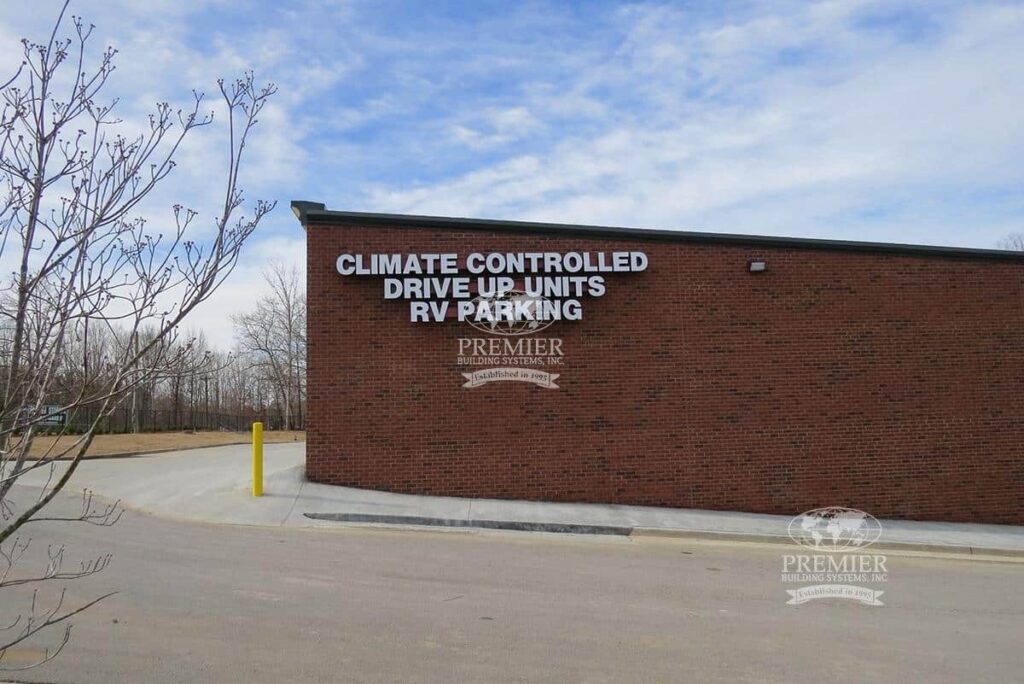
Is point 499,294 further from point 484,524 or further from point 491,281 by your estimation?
point 484,524

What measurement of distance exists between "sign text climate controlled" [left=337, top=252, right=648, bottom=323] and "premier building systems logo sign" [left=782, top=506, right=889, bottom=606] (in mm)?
5674

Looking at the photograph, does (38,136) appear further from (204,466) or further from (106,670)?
(204,466)

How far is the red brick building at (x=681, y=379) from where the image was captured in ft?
51.4

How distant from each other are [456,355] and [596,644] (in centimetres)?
938

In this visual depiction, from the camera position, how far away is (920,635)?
762 centimetres

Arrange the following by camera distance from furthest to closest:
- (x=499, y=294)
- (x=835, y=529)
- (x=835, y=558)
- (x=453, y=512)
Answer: (x=499, y=294) < (x=835, y=529) < (x=453, y=512) < (x=835, y=558)

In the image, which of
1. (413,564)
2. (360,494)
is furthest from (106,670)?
(360,494)

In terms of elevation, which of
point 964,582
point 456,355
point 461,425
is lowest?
point 964,582

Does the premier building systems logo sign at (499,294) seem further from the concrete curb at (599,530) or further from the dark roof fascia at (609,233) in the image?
the concrete curb at (599,530)

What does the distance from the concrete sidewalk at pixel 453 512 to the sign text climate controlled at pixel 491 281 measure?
3508 mm

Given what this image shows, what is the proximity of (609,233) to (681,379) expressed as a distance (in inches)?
122

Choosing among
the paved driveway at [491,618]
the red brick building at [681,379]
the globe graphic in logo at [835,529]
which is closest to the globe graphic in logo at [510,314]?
the red brick building at [681,379]

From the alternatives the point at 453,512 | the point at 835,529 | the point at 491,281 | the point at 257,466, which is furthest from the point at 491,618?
the point at 835,529

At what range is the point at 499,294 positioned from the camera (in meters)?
15.8
